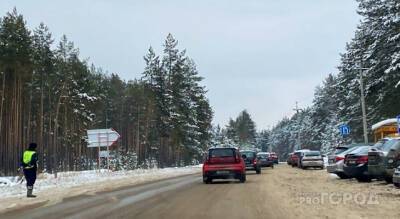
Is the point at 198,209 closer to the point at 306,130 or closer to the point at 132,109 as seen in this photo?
the point at 132,109

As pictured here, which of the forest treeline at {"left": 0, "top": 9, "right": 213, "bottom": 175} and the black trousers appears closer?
the black trousers

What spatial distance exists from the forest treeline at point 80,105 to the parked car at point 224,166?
25950 mm

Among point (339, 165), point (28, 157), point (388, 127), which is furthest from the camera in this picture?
point (388, 127)

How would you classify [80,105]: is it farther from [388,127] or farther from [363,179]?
[363,179]

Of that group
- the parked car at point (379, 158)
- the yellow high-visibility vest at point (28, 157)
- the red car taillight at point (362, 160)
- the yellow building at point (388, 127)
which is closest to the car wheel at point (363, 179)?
the red car taillight at point (362, 160)

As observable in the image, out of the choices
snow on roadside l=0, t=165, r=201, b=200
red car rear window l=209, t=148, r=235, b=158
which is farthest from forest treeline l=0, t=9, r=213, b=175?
red car rear window l=209, t=148, r=235, b=158

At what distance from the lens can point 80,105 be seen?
68.1 meters

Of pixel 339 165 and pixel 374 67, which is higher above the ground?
pixel 374 67

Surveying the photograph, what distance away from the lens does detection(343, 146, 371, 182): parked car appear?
21781mm

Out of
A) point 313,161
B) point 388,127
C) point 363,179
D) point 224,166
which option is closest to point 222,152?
point 224,166

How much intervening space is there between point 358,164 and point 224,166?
22.4 ft

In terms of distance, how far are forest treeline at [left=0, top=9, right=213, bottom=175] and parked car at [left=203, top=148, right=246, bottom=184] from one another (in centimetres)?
2595

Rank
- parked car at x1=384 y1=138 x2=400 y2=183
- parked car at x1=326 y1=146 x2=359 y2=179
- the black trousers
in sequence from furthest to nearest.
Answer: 1. parked car at x1=326 y1=146 x2=359 y2=179
2. the black trousers
3. parked car at x1=384 y1=138 x2=400 y2=183

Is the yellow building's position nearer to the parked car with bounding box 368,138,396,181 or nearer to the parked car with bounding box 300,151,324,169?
the parked car with bounding box 300,151,324,169
